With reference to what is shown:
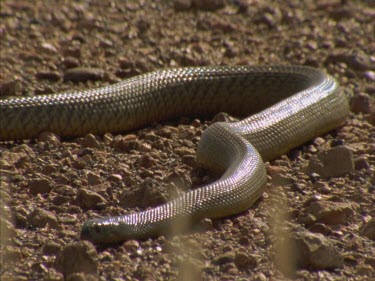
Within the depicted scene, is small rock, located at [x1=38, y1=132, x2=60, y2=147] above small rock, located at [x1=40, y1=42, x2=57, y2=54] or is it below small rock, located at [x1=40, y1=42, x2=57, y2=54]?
above

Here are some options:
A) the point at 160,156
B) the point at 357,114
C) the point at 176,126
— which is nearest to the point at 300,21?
the point at 357,114

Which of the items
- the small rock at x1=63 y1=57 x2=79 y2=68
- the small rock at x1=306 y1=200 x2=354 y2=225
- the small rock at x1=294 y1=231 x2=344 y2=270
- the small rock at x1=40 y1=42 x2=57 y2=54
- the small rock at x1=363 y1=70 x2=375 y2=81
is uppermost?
the small rock at x1=294 y1=231 x2=344 y2=270

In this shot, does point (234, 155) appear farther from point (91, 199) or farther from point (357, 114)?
point (357, 114)

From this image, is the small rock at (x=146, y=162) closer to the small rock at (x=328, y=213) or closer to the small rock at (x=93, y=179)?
the small rock at (x=93, y=179)

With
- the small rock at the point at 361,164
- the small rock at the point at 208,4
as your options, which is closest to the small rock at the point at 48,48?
the small rock at the point at 208,4

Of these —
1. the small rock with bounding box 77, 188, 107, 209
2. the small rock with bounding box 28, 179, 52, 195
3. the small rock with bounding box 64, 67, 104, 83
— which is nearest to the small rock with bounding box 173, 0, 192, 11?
the small rock with bounding box 64, 67, 104, 83

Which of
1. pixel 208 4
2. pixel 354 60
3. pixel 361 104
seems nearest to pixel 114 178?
pixel 361 104

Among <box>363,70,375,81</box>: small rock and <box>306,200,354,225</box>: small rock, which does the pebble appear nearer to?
<box>306,200,354,225</box>: small rock
